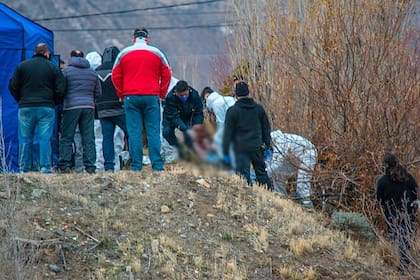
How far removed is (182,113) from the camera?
8.21 metres

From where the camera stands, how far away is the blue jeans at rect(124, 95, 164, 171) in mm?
9727

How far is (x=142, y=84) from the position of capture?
9.58 metres

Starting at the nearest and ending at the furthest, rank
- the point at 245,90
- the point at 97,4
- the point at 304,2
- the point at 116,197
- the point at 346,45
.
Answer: the point at 245,90
the point at 116,197
the point at 346,45
the point at 304,2
the point at 97,4

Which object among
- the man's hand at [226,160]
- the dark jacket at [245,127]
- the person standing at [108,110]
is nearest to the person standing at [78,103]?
the person standing at [108,110]

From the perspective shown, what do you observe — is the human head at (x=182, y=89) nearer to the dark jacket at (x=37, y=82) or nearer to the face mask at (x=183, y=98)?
the face mask at (x=183, y=98)

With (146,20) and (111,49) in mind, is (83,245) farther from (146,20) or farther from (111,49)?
(146,20)

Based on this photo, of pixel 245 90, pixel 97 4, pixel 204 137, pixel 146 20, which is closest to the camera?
pixel 204 137

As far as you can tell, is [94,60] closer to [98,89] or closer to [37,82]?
[98,89]

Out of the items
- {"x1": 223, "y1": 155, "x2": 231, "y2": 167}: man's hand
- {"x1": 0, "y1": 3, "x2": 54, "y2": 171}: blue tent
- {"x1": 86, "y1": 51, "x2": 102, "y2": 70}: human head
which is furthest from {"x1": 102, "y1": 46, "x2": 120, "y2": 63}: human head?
{"x1": 223, "y1": 155, "x2": 231, "y2": 167}: man's hand

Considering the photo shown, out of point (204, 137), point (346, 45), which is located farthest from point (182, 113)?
point (346, 45)

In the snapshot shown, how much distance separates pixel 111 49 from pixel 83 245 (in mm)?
3356

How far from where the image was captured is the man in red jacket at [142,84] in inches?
365

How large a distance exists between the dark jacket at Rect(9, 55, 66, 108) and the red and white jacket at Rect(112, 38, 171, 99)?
1814 millimetres

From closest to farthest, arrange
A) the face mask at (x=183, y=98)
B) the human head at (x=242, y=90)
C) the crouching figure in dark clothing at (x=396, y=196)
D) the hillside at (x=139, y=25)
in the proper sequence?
the human head at (x=242, y=90)
the face mask at (x=183, y=98)
the crouching figure in dark clothing at (x=396, y=196)
the hillside at (x=139, y=25)
